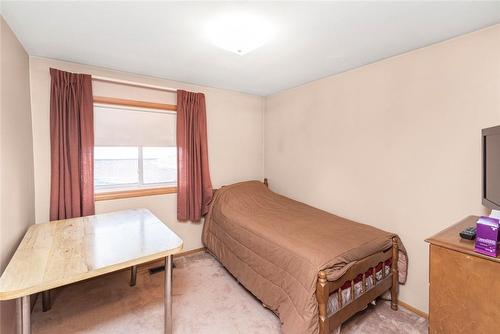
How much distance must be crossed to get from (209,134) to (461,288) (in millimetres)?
2893

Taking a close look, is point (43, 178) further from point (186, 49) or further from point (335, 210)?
point (335, 210)

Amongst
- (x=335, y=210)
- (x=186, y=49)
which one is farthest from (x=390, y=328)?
(x=186, y=49)

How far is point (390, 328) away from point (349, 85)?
229 centimetres

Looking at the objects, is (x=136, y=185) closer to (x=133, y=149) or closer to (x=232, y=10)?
(x=133, y=149)

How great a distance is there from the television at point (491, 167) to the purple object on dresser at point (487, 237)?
32cm

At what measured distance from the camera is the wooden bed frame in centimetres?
153

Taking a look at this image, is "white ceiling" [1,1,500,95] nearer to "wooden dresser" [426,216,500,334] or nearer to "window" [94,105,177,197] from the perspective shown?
"window" [94,105,177,197]

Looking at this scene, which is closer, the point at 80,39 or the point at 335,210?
the point at 80,39

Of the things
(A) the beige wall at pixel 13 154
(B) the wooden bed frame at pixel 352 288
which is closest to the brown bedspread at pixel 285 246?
(B) the wooden bed frame at pixel 352 288

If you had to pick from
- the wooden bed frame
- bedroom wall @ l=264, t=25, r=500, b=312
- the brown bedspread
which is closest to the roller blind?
the brown bedspread

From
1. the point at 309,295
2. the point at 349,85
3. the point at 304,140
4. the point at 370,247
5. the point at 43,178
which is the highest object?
the point at 349,85

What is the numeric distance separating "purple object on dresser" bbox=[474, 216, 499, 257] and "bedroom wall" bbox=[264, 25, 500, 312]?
2.37 feet

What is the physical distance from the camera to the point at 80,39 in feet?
6.20

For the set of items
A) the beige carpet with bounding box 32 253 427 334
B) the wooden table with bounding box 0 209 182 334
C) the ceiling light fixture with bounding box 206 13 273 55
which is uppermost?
the ceiling light fixture with bounding box 206 13 273 55
